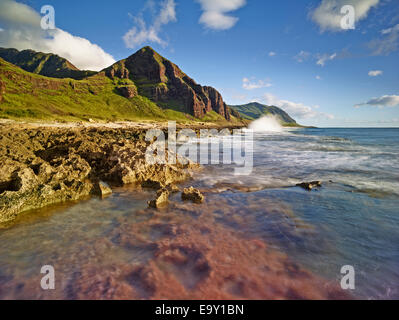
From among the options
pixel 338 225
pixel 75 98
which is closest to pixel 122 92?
pixel 75 98

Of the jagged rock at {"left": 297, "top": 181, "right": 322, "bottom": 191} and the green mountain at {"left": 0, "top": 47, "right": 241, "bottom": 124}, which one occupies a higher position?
the green mountain at {"left": 0, "top": 47, "right": 241, "bottom": 124}

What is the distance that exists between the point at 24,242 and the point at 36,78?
430 feet

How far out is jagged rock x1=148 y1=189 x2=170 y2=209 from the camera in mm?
6352

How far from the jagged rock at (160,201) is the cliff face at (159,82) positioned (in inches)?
6274

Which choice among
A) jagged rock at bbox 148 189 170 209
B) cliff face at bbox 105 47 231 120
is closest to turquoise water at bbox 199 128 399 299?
jagged rock at bbox 148 189 170 209

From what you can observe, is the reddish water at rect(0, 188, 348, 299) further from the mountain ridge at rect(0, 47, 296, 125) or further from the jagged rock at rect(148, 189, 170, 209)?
the mountain ridge at rect(0, 47, 296, 125)

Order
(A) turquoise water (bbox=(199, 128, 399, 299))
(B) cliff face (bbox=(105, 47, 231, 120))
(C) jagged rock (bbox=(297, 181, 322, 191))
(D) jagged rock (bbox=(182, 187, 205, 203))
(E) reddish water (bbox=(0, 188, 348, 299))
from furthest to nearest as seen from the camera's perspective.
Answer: (B) cliff face (bbox=(105, 47, 231, 120))
(C) jagged rock (bbox=(297, 181, 322, 191))
(D) jagged rock (bbox=(182, 187, 205, 203))
(A) turquoise water (bbox=(199, 128, 399, 299))
(E) reddish water (bbox=(0, 188, 348, 299))

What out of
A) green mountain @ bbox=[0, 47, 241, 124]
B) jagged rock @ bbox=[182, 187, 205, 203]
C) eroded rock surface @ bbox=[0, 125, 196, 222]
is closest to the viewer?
eroded rock surface @ bbox=[0, 125, 196, 222]

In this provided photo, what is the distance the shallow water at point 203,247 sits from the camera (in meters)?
3.17

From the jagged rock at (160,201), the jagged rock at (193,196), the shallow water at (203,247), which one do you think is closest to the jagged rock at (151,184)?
the shallow water at (203,247)

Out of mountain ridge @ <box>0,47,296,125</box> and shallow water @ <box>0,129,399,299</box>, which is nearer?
shallow water @ <box>0,129,399,299</box>

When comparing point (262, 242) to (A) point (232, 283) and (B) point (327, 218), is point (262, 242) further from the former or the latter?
(B) point (327, 218)

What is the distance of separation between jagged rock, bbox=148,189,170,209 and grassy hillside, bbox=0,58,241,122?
57.7m
